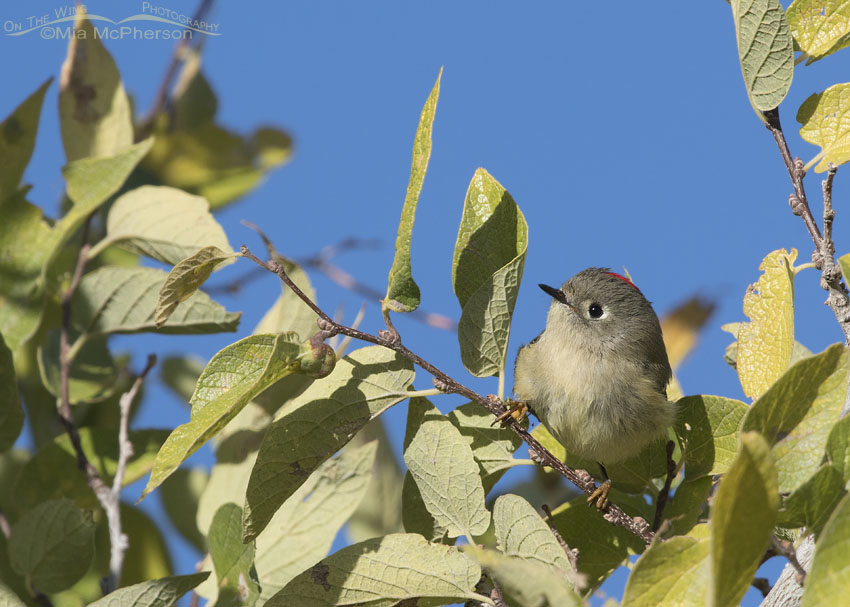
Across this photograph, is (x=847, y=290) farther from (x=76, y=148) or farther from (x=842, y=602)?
(x=76, y=148)

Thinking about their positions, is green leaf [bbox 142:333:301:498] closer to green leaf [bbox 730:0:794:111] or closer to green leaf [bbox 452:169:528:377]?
green leaf [bbox 452:169:528:377]

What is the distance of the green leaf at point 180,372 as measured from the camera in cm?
306

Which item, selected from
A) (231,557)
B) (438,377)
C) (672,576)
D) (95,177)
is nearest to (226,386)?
(438,377)

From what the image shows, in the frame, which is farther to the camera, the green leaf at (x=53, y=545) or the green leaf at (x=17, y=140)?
the green leaf at (x=17, y=140)

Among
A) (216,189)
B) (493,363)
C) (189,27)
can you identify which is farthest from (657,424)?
(189,27)

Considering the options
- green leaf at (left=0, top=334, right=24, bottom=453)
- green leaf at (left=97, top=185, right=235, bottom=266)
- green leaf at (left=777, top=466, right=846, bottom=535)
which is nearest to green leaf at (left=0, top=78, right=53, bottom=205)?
green leaf at (left=97, top=185, right=235, bottom=266)

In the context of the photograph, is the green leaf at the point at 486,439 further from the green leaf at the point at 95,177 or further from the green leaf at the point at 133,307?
the green leaf at the point at 95,177

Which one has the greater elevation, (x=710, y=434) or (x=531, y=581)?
(x=710, y=434)

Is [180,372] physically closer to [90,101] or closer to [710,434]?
[90,101]

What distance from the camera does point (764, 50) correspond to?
172 cm

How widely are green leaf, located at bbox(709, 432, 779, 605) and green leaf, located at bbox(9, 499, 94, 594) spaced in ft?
4.93

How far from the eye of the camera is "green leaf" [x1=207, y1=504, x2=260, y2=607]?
1.85 m

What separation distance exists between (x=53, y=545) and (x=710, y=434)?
1487 millimetres

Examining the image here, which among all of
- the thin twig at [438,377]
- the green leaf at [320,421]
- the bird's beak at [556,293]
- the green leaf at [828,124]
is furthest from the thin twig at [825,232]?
the bird's beak at [556,293]
